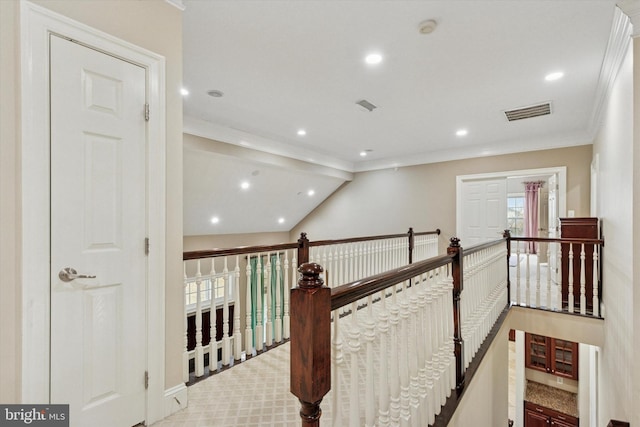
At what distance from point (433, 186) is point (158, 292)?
5599 mm

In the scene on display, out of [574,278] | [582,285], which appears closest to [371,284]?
[582,285]

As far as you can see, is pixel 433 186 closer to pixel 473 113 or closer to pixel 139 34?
pixel 473 113

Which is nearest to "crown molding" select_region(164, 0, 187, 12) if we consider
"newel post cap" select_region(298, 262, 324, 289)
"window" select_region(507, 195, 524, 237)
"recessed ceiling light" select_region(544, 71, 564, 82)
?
"newel post cap" select_region(298, 262, 324, 289)

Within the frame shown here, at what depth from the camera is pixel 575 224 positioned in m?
3.78

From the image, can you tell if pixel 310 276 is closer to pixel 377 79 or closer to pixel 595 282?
pixel 377 79

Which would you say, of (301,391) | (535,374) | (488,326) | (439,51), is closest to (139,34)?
(301,391)

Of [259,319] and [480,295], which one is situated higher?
[480,295]

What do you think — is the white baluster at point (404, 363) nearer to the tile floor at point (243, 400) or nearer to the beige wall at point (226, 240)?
the tile floor at point (243, 400)

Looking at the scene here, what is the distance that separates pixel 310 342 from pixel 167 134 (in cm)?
157

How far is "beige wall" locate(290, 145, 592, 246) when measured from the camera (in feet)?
15.8

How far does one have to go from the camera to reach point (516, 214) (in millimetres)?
9906

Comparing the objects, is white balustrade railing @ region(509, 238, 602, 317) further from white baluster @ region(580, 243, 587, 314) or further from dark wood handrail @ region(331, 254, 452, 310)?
dark wood handrail @ region(331, 254, 452, 310)

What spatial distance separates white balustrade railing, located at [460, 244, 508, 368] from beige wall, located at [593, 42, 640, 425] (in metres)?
0.98

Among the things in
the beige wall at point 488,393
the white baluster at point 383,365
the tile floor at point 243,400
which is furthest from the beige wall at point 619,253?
the tile floor at point 243,400
